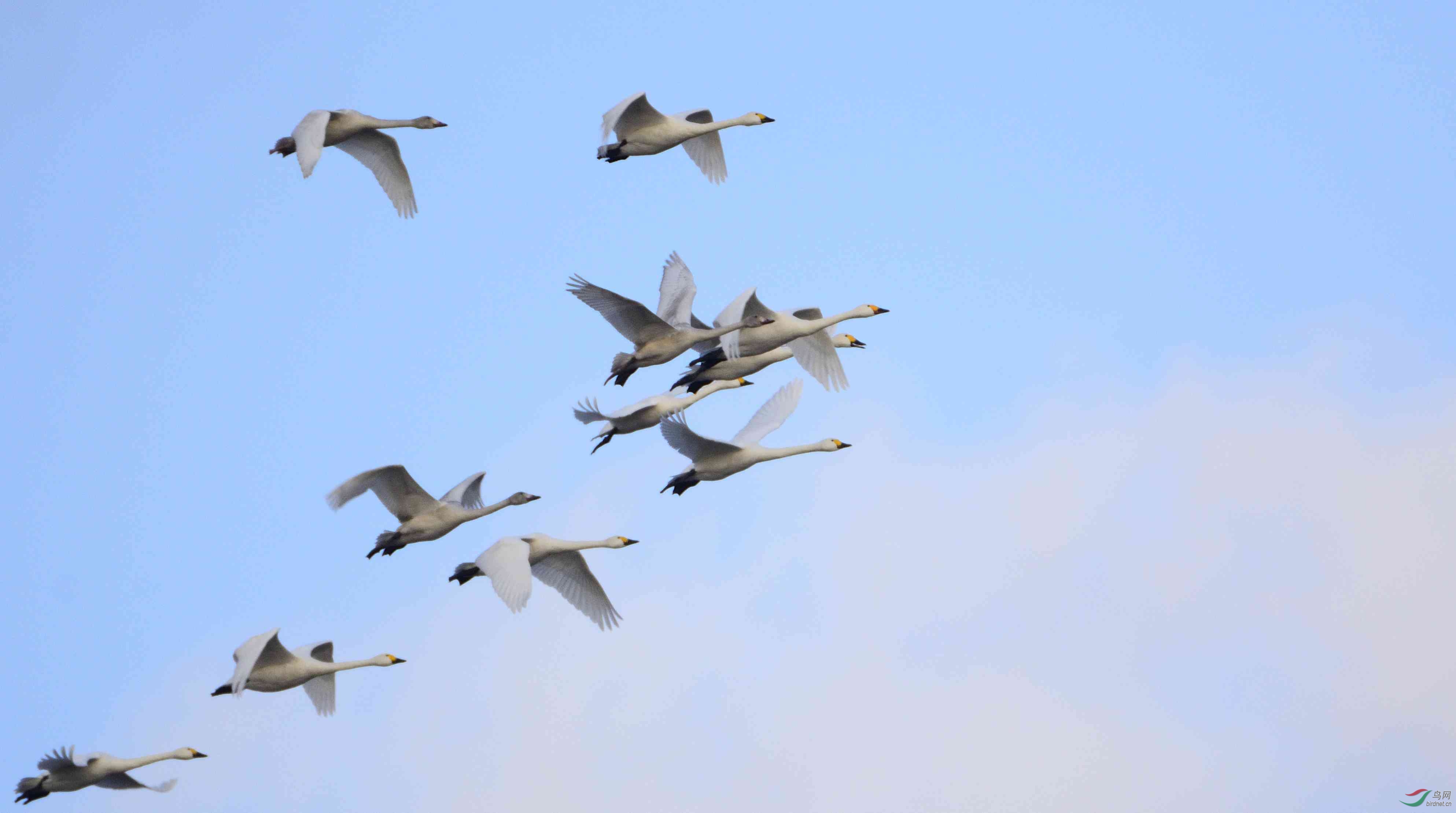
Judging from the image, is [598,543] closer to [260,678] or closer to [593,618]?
[593,618]

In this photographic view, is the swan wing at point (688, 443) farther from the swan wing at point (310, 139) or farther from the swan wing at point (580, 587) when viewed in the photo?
the swan wing at point (310, 139)

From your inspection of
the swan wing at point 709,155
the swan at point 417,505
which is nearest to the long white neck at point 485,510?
the swan at point 417,505

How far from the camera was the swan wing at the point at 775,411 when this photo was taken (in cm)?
3450

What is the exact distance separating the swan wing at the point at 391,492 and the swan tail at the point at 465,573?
150 centimetres

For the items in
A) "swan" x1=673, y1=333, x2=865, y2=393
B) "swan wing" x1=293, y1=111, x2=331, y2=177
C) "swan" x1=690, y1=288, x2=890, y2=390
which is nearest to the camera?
"swan wing" x1=293, y1=111, x2=331, y2=177

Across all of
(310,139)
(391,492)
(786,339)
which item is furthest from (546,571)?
(310,139)

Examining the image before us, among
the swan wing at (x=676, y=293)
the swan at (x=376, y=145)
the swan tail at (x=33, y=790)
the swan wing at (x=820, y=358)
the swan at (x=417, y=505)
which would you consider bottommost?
the swan tail at (x=33, y=790)

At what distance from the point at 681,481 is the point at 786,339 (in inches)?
116

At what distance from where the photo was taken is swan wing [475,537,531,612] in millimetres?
27672

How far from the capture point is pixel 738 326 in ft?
100

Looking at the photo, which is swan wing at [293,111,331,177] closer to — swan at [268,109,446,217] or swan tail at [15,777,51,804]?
swan at [268,109,446,217]

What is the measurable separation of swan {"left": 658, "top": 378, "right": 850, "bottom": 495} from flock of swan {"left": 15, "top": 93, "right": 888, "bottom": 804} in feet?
0.07

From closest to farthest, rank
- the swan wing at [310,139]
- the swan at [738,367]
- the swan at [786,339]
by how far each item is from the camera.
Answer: the swan wing at [310,139], the swan at [786,339], the swan at [738,367]

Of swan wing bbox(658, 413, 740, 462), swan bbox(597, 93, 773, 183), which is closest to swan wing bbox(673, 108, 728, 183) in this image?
swan bbox(597, 93, 773, 183)
